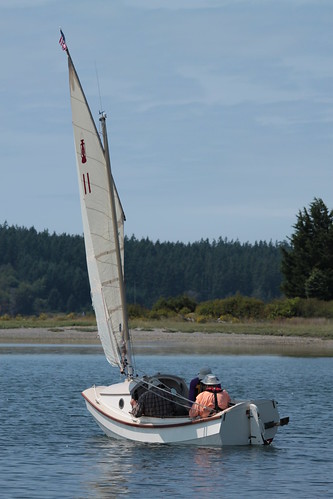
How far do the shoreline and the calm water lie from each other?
26.1 metres

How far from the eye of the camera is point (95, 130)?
2983 centimetres

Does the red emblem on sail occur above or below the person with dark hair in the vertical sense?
above

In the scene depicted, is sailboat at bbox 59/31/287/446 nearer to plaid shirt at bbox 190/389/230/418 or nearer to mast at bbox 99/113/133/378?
mast at bbox 99/113/133/378

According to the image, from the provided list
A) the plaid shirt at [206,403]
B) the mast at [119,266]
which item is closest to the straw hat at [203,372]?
the plaid shirt at [206,403]

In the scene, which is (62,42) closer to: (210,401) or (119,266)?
(119,266)

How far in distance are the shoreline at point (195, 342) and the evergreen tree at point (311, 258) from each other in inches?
640

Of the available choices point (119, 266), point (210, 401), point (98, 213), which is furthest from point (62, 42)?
point (210, 401)

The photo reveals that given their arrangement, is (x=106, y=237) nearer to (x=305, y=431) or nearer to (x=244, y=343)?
(x=305, y=431)

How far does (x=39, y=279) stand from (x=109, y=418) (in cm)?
17063

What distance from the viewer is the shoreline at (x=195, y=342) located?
73.3 meters

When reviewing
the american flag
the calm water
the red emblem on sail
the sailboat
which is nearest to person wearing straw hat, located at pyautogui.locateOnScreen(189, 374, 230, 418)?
the calm water

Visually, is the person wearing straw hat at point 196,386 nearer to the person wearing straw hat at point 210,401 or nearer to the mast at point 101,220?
the person wearing straw hat at point 210,401

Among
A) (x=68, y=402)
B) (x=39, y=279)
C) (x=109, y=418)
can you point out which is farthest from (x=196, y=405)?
(x=39, y=279)

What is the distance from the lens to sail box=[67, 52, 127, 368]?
29984 millimetres
